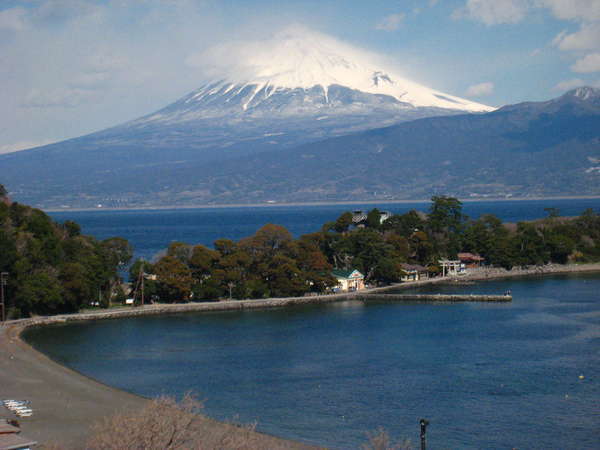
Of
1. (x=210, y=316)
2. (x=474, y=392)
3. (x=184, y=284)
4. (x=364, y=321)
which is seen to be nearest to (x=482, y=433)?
(x=474, y=392)

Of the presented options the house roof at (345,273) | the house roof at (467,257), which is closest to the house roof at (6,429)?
the house roof at (345,273)

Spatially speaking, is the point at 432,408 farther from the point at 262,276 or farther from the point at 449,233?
the point at 449,233

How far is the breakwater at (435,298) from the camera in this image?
38.4 meters

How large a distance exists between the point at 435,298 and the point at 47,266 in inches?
661

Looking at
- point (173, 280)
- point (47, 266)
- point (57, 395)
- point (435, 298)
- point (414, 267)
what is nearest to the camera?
point (57, 395)

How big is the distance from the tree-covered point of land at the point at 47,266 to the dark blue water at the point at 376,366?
2.04 metres

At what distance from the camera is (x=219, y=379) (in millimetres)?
22891

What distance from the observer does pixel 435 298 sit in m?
39.1

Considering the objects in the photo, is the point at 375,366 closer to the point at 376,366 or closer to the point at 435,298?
the point at 376,366

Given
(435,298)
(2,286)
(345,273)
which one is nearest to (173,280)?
(2,286)

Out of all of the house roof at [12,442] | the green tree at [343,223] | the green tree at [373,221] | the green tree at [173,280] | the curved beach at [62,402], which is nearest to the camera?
the house roof at [12,442]

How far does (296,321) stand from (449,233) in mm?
22400

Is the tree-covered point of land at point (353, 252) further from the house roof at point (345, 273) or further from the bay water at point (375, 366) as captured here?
the bay water at point (375, 366)

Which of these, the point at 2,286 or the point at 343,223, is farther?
the point at 343,223
